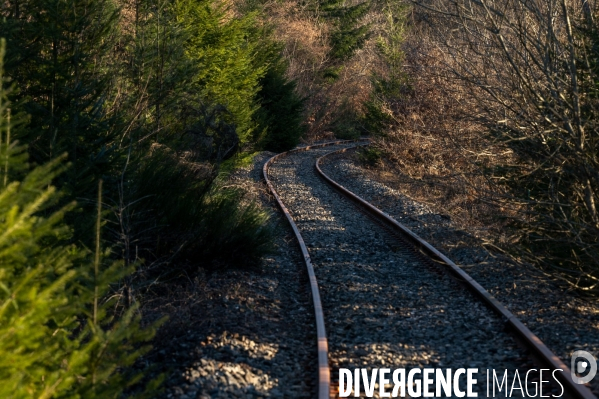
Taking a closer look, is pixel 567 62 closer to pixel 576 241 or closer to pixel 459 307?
pixel 576 241

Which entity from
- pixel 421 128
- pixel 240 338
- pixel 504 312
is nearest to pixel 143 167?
pixel 240 338

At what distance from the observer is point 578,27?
336 inches

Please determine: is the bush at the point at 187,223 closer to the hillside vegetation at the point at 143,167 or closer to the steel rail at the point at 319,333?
the hillside vegetation at the point at 143,167

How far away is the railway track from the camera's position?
640 cm

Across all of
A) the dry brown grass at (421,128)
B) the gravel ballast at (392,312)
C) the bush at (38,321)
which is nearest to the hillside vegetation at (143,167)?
the bush at (38,321)

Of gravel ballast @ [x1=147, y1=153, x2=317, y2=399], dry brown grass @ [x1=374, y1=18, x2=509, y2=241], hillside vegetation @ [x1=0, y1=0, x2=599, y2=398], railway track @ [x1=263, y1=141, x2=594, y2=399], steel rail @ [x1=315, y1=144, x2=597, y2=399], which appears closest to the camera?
hillside vegetation @ [x1=0, y1=0, x2=599, y2=398]

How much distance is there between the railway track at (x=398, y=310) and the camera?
21.0ft

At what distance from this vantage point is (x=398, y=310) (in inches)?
319

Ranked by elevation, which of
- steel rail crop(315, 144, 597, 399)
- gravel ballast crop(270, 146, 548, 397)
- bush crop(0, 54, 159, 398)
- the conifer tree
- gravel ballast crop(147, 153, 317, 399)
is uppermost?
the conifer tree

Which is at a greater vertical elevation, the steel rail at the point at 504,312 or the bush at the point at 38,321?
the bush at the point at 38,321

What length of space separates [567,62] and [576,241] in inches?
80.7

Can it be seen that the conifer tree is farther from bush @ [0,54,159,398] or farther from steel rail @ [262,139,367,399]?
bush @ [0,54,159,398]

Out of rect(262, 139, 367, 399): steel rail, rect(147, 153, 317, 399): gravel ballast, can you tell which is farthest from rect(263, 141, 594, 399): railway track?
rect(147, 153, 317, 399): gravel ballast

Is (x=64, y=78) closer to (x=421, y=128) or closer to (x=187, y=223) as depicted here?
(x=187, y=223)
